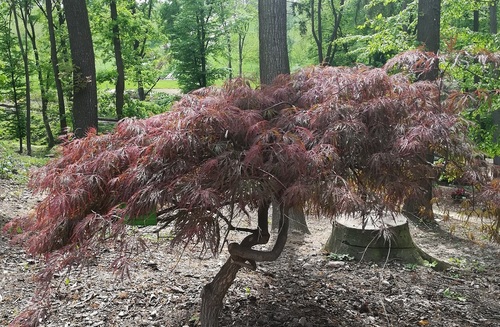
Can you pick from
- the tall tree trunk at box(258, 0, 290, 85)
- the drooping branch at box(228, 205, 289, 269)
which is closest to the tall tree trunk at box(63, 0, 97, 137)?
the tall tree trunk at box(258, 0, 290, 85)

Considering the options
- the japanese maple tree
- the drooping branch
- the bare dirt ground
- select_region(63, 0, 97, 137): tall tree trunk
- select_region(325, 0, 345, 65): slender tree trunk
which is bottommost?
the bare dirt ground

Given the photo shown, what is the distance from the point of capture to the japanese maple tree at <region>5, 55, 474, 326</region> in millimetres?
2104

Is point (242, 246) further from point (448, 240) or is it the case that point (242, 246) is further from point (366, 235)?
point (448, 240)

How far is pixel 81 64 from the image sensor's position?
246 inches

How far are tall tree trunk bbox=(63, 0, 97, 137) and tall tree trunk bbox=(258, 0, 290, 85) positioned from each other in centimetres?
262

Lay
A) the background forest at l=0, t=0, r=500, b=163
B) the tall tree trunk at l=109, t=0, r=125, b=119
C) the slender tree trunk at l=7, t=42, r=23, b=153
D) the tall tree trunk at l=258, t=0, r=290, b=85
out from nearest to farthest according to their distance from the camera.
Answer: the tall tree trunk at l=258, t=0, r=290, b=85 < the background forest at l=0, t=0, r=500, b=163 < the tall tree trunk at l=109, t=0, r=125, b=119 < the slender tree trunk at l=7, t=42, r=23, b=153

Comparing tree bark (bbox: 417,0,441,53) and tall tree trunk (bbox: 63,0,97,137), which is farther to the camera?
tree bark (bbox: 417,0,441,53)

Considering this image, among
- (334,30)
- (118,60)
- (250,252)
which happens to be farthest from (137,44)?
(250,252)

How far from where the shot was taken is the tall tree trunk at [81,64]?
6.12 meters

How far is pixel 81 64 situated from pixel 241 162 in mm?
5009

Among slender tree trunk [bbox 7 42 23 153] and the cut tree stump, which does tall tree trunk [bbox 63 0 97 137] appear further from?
slender tree trunk [bbox 7 42 23 153]

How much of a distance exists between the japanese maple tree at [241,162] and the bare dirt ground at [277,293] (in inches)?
29.1

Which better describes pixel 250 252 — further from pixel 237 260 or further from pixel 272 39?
pixel 272 39

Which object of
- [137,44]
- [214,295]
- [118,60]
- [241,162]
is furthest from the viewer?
[137,44]
